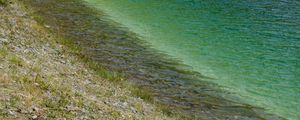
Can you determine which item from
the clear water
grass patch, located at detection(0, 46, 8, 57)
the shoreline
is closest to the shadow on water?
the clear water

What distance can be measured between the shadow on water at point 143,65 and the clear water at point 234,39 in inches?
48.8

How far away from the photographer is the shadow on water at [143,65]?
25656mm

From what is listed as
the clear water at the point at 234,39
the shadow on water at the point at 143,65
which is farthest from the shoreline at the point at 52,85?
the clear water at the point at 234,39

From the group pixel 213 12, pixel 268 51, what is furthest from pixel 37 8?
pixel 268 51

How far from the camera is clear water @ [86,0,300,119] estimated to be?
95.5 feet

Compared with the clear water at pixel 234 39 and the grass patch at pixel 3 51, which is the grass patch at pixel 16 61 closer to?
the grass patch at pixel 3 51

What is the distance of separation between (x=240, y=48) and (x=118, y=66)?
38.0ft

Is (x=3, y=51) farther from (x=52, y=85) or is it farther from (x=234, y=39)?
(x=234, y=39)

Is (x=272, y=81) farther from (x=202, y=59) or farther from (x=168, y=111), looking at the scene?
(x=168, y=111)

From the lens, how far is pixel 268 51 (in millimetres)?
37125

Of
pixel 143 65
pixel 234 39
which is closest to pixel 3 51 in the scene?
pixel 143 65

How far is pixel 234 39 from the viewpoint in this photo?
40688 millimetres

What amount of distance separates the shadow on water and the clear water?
4.07ft

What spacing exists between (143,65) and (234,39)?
12.0m
